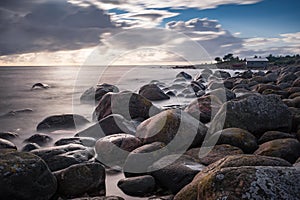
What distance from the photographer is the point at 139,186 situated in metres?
5.20

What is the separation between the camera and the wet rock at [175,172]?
5109 millimetres

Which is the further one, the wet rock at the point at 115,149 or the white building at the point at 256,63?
the white building at the point at 256,63

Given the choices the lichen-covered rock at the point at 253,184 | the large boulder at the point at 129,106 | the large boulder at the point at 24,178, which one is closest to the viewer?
the lichen-covered rock at the point at 253,184

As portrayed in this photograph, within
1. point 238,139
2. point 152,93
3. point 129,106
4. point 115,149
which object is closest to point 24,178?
point 115,149

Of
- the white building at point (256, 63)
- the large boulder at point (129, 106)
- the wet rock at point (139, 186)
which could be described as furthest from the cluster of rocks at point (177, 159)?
the white building at point (256, 63)

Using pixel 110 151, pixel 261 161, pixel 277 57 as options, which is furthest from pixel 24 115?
pixel 277 57

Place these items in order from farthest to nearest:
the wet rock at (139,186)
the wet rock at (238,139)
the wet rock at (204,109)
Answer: the wet rock at (204,109)
the wet rock at (238,139)
the wet rock at (139,186)

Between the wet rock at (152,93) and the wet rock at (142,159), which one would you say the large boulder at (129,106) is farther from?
the wet rock at (152,93)

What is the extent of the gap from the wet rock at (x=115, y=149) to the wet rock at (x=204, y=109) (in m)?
3.29

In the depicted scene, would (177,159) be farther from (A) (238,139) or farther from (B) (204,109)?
(B) (204,109)

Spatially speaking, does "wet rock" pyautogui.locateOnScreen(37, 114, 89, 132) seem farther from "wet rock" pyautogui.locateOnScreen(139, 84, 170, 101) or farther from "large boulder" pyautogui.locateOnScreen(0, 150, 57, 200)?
"wet rock" pyautogui.locateOnScreen(139, 84, 170, 101)

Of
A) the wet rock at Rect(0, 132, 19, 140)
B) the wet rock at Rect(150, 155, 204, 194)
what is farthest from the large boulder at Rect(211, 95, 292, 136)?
the wet rock at Rect(0, 132, 19, 140)

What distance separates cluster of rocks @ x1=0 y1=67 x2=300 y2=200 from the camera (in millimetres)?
3340

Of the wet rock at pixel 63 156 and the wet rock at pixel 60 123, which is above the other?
the wet rock at pixel 63 156
